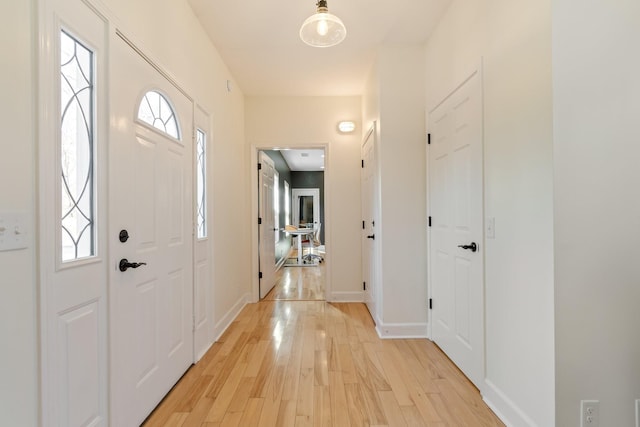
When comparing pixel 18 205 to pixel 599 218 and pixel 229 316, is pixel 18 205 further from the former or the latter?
pixel 229 316

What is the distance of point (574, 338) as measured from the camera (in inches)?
50.4

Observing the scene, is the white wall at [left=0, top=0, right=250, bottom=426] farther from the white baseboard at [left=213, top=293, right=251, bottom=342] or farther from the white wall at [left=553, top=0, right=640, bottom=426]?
the white wall at [left=553, top=0, right=640, bottom=426]

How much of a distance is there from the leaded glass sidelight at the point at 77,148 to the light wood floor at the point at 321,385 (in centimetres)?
111

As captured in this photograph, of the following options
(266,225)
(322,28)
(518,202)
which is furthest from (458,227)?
(266,225)

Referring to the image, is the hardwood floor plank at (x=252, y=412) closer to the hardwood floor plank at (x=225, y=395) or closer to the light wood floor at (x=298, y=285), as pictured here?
the hardwood floor plank at (x=225, y=395)

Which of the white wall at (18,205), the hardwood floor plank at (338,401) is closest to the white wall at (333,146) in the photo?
the hardwood floor plank at (338,401)

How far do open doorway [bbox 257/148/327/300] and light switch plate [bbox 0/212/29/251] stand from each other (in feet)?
9.96

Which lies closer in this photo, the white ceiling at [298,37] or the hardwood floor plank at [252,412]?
the hardwood floor plank at [252,412]

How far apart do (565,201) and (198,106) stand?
8.25ft

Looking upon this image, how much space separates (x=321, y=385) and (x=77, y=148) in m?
1.90

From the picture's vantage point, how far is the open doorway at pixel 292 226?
4.18 meters

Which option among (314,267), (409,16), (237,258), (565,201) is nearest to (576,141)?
(565,201)

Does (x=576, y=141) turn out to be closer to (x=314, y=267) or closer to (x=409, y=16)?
(x=409, y=16)

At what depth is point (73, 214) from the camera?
1237 mm
